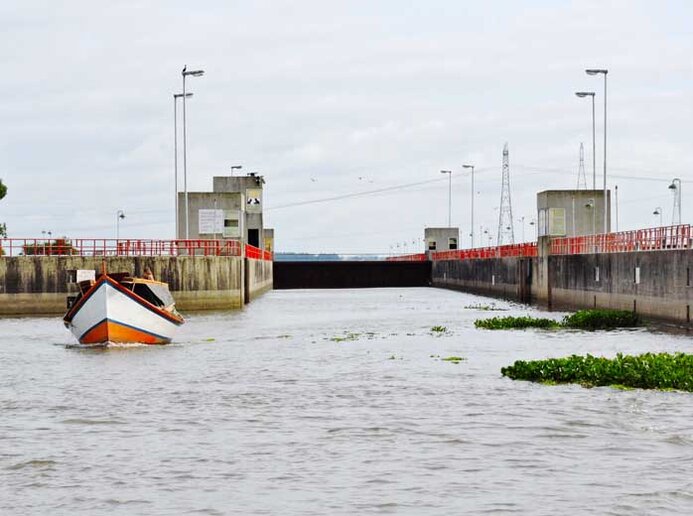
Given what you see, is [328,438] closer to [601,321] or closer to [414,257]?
[601,321]

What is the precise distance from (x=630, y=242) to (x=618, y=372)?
31480 mm

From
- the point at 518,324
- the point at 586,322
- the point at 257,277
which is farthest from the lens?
the point at 257,277

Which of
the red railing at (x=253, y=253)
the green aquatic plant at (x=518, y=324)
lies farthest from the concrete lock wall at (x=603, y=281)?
the red railing at (x=253, y=253)

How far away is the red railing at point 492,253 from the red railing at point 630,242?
287 inches

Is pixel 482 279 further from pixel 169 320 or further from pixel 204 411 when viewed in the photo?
pixel 204 411

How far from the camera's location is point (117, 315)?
38.3 m

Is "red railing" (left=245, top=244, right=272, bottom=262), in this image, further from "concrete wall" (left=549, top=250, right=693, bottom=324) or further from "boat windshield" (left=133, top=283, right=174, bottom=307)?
"boat windshield" (left=133, top=283, right=174, bottom=307)

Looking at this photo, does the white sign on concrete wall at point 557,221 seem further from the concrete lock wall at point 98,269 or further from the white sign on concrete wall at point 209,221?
the concrete lock wall at point 98,269

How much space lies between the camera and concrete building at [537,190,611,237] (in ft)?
287

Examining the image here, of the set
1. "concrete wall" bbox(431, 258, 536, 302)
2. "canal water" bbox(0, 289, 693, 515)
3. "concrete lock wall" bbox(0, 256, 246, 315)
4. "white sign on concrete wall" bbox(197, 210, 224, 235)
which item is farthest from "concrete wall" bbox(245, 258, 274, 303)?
"canal water" bbox(0, 289, 693, 515)

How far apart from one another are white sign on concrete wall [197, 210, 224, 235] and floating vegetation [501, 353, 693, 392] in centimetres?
6534

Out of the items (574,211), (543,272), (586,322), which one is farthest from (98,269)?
(574,211)

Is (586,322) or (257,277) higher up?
(257,277)

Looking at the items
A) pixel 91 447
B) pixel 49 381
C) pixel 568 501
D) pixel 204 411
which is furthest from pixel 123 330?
pixel 568 501
